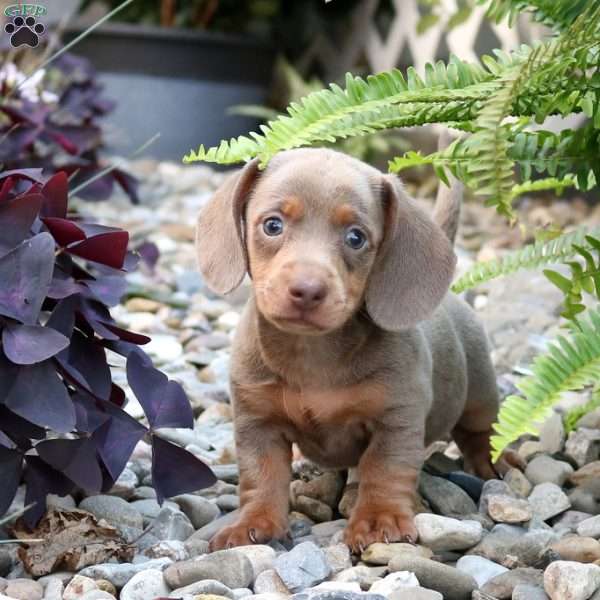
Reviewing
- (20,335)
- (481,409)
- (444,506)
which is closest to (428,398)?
(444,506)

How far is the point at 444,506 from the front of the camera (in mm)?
2559

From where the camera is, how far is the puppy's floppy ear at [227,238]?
8.04 feet

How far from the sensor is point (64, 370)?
A: 7.39 feet

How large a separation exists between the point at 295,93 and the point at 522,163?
4.69 m

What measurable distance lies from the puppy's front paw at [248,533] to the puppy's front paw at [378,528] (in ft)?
0.49

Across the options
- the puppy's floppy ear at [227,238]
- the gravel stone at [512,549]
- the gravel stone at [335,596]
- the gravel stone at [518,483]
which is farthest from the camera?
the gravel stone at [518,483]

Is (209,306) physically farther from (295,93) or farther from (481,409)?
(295,93)

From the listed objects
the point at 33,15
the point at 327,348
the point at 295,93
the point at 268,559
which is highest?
the point at 33,15

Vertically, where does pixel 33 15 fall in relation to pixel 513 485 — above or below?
above

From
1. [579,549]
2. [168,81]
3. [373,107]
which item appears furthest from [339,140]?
[579,549]

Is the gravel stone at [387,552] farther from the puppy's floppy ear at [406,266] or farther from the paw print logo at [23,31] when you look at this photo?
the paw print logo at [23,31]

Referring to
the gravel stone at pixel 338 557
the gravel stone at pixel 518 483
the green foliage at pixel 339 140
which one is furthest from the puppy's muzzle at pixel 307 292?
the green foliage at pixel 339 140

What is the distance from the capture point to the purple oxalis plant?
7.07 ft

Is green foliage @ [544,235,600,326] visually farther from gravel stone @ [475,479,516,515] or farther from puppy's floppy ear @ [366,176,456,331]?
gravel stone @ [475,479,516,515]
